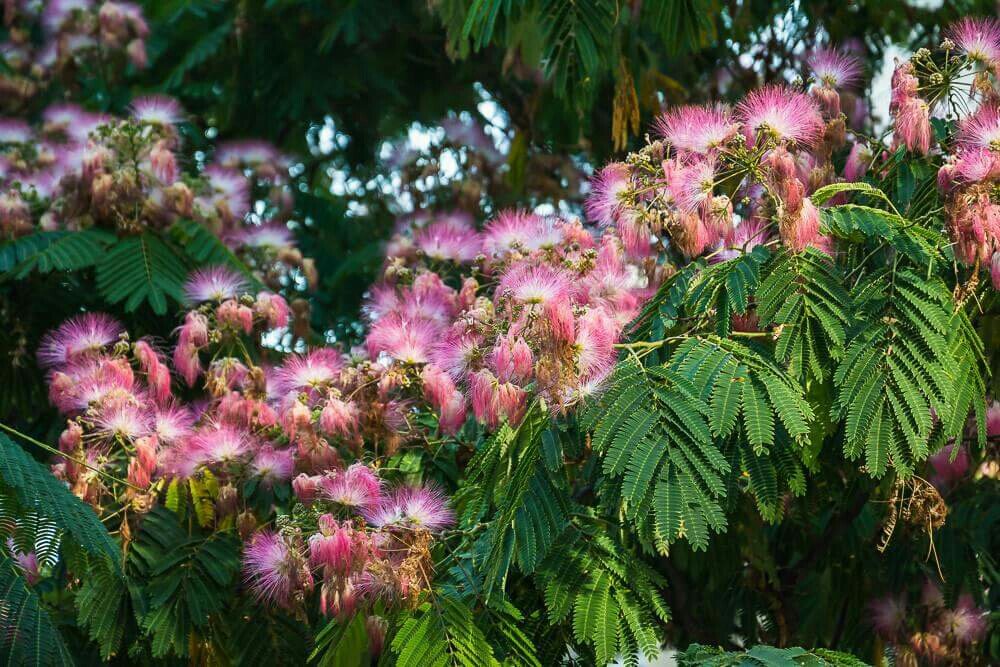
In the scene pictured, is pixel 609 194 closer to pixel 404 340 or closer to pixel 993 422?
pixel 404 340

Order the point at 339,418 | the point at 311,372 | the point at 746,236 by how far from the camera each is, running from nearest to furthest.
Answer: the point at 746,236 < the point at 339,418 < the point at 311,372

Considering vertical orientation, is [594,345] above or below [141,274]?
below

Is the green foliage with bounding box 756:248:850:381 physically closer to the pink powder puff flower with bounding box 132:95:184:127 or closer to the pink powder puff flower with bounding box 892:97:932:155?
the pink powder puff flower with bounding box 892:97:932:155

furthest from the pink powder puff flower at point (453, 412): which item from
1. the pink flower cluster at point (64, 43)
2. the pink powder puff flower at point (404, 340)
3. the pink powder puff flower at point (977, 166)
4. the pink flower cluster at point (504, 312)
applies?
the pink flower cluster at point (64, 43)

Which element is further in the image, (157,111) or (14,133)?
(14,133)

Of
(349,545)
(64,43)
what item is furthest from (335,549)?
(64,43)

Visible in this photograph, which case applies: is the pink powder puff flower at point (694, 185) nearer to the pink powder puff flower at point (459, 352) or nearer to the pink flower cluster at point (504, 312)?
the pink flower cluster at point (504, 312)

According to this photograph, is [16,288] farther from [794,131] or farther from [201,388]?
[794,131]

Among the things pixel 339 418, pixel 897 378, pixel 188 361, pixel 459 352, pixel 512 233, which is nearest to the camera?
pixel 897 378

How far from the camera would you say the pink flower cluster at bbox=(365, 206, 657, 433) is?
4.49 m

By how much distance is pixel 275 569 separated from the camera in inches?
190

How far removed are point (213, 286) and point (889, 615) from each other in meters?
2.89

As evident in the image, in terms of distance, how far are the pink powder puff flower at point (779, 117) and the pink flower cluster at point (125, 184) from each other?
107 inches

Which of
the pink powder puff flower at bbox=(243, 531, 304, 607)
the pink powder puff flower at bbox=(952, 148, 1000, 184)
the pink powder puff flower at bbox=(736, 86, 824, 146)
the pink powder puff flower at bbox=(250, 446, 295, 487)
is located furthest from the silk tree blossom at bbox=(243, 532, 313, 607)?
the pink powder puff flower at bbox=(952, 148, 1000, 184)
